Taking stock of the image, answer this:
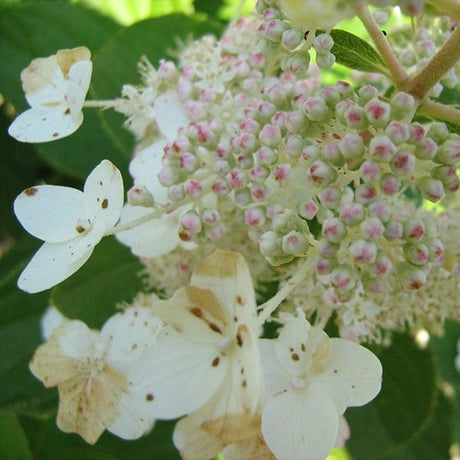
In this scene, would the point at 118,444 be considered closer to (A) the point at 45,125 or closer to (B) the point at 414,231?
(A) the point at 45,125

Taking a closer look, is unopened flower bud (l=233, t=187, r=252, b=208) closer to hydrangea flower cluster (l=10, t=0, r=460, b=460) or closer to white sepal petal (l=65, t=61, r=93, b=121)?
hydrangea flower cluster (l=10, t=0, r=460, b=460)

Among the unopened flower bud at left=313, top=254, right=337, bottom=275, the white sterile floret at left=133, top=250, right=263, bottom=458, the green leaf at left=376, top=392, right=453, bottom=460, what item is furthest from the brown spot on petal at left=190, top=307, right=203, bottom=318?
the green leaf at left=376, top=392, right=453, bottom=460

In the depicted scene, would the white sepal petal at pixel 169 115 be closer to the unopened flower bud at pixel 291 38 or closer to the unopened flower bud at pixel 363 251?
the unopened flower bud at pixel 291 38

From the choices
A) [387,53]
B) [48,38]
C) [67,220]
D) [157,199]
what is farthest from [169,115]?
[48,38]

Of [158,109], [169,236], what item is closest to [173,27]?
[158,109]

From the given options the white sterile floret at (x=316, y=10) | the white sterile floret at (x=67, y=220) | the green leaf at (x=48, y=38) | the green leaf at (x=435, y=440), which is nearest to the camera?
the white sterile floret at (x=316, y=10)

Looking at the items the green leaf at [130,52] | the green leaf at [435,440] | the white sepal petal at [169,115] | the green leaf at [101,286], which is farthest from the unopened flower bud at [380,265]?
the green leaf at [435,440]
